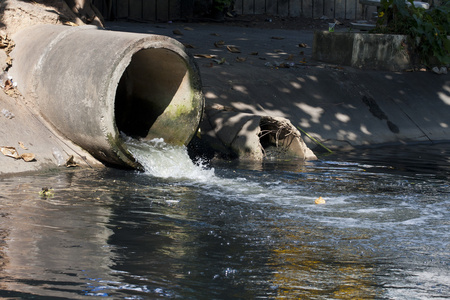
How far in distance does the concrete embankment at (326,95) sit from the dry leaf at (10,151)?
2560mm

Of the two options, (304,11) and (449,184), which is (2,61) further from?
(304,11)

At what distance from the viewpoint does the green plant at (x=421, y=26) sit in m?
12.3

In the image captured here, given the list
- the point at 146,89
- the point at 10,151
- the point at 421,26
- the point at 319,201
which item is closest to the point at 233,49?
the point at 421,26

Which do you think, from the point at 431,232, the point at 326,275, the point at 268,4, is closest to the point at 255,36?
the point at 268,4

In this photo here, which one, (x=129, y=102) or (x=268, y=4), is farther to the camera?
(x=268, y=4)

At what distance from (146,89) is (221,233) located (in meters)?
4.17

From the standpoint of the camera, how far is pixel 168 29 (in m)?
14.8

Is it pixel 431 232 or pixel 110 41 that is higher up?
pixel 110 41

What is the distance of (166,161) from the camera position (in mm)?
7961

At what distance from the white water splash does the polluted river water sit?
0.07 ft

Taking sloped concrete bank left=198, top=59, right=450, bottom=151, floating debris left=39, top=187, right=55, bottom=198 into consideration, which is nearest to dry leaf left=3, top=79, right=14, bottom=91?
floating debris left=39, top=187, right=55, bottom=198

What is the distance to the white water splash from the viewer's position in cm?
767

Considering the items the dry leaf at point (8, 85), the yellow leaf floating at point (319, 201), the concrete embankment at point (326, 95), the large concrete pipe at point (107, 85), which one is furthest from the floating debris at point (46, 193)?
the concrete embankment at point (326, 95)

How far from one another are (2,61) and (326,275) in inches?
223
